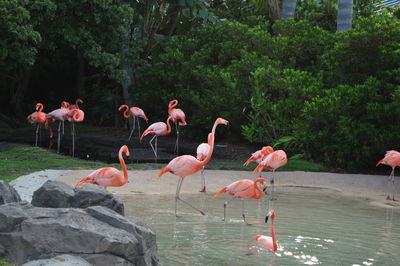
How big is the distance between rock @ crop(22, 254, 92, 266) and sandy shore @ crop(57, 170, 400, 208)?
491 centimetres

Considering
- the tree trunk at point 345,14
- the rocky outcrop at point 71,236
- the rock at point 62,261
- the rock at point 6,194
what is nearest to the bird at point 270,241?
the rocky outcrop at point 71,236

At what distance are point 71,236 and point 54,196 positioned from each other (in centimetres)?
150

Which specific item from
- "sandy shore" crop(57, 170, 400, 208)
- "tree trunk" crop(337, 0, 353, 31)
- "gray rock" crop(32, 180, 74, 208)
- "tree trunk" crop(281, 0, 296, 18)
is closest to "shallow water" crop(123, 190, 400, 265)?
"sandy shore" crop(57, 170, 400, 208)

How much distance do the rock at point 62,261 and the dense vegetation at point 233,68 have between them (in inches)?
340

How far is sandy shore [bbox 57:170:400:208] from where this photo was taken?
985 centimetres

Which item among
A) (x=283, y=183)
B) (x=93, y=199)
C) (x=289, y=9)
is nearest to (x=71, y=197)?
(x=93, y=199)

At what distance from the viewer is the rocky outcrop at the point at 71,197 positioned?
19.7 ft

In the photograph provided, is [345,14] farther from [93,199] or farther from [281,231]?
[93,199]

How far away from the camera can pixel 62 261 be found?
14.5 feet

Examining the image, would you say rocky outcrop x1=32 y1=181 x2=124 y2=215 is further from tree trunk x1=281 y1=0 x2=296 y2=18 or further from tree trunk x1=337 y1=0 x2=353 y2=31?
tree trunk x1=281 y1=0 x2=296 y2=18

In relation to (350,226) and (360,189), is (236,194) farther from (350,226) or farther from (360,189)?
(360,189)

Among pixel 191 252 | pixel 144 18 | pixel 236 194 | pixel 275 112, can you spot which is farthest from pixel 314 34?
pixel 191 252

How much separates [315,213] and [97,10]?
10.3m

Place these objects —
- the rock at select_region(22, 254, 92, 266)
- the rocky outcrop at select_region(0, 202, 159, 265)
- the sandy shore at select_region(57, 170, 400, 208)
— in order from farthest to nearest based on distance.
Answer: the sandy shore at select_region(57, 170, 400, 208), the rocky outcrop at select_region(0, 202, 159, 265), the rock at select_region(22, 254, 92, 266)
